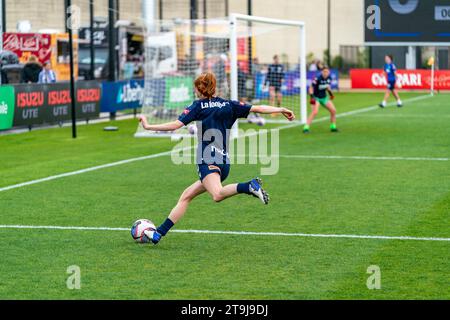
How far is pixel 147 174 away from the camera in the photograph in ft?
61.3

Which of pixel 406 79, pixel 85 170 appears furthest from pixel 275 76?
pixel 406 79

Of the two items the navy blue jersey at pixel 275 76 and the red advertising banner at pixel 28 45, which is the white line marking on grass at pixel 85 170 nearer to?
the navy blue jersey at pixel 275 76

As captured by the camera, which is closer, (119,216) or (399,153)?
(119,216)

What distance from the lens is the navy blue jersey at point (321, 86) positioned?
89.4ft

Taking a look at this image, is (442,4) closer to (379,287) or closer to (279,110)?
(279,110)

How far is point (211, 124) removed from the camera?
37.5 feet

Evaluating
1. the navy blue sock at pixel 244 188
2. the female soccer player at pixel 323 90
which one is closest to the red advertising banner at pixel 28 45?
the female soccer player at pixel 323 90

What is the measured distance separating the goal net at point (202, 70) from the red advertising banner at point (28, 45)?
5.27m

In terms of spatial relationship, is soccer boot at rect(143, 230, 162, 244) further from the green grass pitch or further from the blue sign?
the blue sign

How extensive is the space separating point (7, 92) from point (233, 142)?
6089 millimetres

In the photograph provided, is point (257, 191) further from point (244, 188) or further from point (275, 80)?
point (275, 80)

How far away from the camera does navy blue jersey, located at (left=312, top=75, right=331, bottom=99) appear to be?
2723cm

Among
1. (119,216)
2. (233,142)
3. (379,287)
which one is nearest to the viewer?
(379,287)
